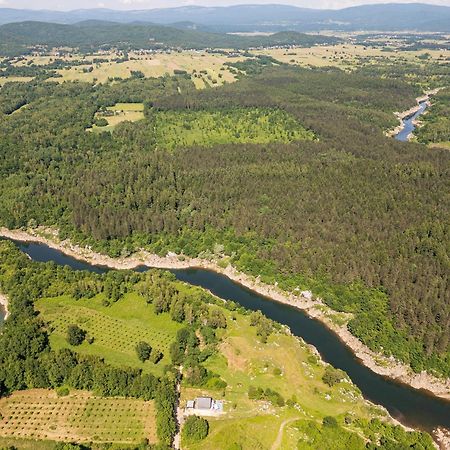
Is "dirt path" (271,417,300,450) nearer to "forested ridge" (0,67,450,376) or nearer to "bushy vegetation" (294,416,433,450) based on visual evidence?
"bushy vegetation" (294,416,433,450)

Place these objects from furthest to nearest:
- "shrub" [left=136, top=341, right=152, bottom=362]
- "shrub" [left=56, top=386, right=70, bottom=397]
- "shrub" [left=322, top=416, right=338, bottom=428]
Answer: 1. "shrub" [left=136, top=341, right=152, bottom=362]
2. "shrub" [left=56, top=386, right=70, bottom=397]
3. "shrub" [left=322, top=416, right=338, bottom=428]

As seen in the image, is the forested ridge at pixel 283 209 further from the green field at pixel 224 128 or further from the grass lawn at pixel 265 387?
the grass lawn at pixel 265 387

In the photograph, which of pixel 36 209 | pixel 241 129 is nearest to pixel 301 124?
pixel 241 129

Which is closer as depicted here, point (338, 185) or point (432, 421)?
point (432, 421)

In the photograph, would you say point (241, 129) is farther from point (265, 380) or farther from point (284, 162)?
point (265, 380)

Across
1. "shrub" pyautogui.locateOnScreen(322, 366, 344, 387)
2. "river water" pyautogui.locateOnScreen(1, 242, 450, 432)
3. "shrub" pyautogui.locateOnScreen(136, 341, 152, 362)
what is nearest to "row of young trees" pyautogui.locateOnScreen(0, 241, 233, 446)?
"shrub" pyautogui.locateOnScreen(136, 341, 152, 362)

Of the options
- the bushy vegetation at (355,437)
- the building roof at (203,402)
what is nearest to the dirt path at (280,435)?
the bushy vegetation at (355,437)
